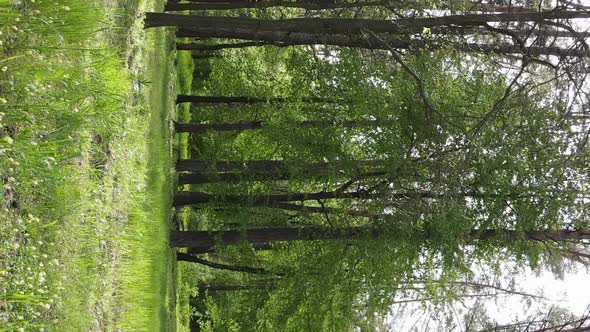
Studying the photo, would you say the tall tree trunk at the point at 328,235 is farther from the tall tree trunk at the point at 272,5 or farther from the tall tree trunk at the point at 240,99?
the tall tree trunk at the point at 272,5

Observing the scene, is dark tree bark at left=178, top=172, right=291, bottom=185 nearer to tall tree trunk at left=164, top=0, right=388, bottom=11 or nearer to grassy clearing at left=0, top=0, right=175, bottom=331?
grassy clearing at left=0, top=0, right=175, bottom=331

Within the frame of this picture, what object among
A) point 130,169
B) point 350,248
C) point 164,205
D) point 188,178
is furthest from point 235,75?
point 130,169

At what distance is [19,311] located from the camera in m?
5.63

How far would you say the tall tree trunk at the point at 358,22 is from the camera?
352 inches

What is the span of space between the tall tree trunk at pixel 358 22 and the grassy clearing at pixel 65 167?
1180mm

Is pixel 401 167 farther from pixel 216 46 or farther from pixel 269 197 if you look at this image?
pixel 216 46

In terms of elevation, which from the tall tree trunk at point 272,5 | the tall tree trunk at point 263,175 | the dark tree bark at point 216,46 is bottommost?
the tall tree trunk at point 263,175

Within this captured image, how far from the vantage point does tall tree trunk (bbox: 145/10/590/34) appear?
895 cm

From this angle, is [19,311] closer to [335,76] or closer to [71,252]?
[71,252]

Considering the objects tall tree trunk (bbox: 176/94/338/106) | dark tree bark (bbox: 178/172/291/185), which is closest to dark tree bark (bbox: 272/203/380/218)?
dark tree bark (bbox: 178/172/291/185)

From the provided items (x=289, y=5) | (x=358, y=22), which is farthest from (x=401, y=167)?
(x=289, y=5)

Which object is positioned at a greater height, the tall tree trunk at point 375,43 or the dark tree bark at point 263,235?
the tall tree trunk at point 375,43

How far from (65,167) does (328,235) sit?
680 cm

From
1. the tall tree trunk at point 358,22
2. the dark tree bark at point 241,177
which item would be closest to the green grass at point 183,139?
the dark tree bark at point 241,177
